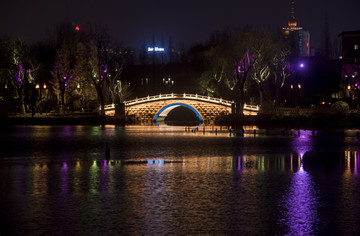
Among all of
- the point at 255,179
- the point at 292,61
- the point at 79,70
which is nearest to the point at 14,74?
the point at 79,70

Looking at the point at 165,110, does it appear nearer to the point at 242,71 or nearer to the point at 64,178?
the point at 242,71

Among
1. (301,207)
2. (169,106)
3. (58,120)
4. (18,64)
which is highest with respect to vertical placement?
(18,64)

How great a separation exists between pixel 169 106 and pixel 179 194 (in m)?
66.2

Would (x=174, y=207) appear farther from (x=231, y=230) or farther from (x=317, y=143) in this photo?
(x=317, y=143)

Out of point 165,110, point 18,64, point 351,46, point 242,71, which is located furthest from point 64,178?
point 351,46

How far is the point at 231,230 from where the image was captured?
38.3 ft

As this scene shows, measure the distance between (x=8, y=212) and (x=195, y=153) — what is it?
16.0 meters

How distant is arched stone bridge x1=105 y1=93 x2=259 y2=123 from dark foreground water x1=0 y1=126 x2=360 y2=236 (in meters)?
49.2

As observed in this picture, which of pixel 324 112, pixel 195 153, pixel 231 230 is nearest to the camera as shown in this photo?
pixel 231 230

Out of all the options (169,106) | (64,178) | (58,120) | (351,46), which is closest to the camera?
(64,178)

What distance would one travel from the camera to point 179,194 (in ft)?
51.6

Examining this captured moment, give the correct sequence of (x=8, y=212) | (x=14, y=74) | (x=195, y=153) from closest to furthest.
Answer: (x=8, y=212), (x=195, y=153), (x=14, y=74)

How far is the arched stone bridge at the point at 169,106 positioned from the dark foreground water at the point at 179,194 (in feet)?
162

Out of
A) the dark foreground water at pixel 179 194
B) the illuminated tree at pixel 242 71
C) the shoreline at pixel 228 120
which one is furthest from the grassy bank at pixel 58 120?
the dark foreground water at pixel 179 194
